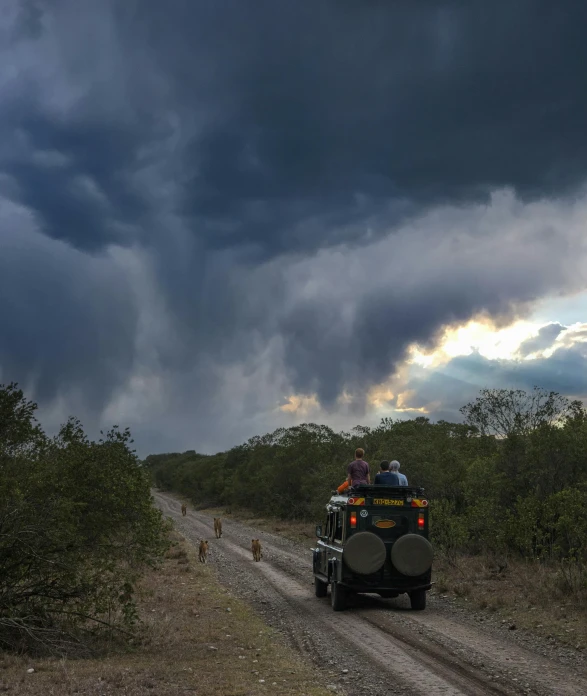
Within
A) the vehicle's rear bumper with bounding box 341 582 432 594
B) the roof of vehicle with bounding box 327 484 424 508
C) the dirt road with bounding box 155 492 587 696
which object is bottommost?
the dirt road with bounding box 155 492 587 696

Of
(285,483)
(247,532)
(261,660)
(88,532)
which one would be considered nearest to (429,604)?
(261,660)

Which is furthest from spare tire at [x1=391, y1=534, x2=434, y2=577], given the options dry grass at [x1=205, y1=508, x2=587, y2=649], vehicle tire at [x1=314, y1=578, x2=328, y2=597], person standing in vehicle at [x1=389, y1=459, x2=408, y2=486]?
vehicle tire at [x1=314, y1=578, x2=328, y2=597]

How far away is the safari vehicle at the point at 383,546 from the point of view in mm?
12719

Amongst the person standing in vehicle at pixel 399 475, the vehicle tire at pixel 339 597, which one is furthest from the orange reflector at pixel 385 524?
the vehicle tire at pixel 339 597

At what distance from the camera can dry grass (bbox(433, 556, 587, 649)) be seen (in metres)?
11.4

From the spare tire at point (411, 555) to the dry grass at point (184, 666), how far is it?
273cm

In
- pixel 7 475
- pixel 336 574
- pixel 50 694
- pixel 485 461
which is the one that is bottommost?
pixel 50 694

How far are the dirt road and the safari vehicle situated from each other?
518 millimetres

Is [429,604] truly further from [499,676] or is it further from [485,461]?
[485,461]

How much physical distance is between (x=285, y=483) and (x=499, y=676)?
37629 mm

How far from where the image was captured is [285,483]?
149ft

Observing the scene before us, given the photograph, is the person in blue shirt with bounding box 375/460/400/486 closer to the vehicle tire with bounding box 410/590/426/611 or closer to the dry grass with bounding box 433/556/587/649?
the vehicle tire with bounding box 410/590/426/611

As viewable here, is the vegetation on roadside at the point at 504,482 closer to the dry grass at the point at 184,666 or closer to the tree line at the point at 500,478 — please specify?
the tree line at the point at 500,478

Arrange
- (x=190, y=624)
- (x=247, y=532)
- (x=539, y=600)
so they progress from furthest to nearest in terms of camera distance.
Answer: (x=247, y=532), (x=539, y=600), (x=190, y=624)
